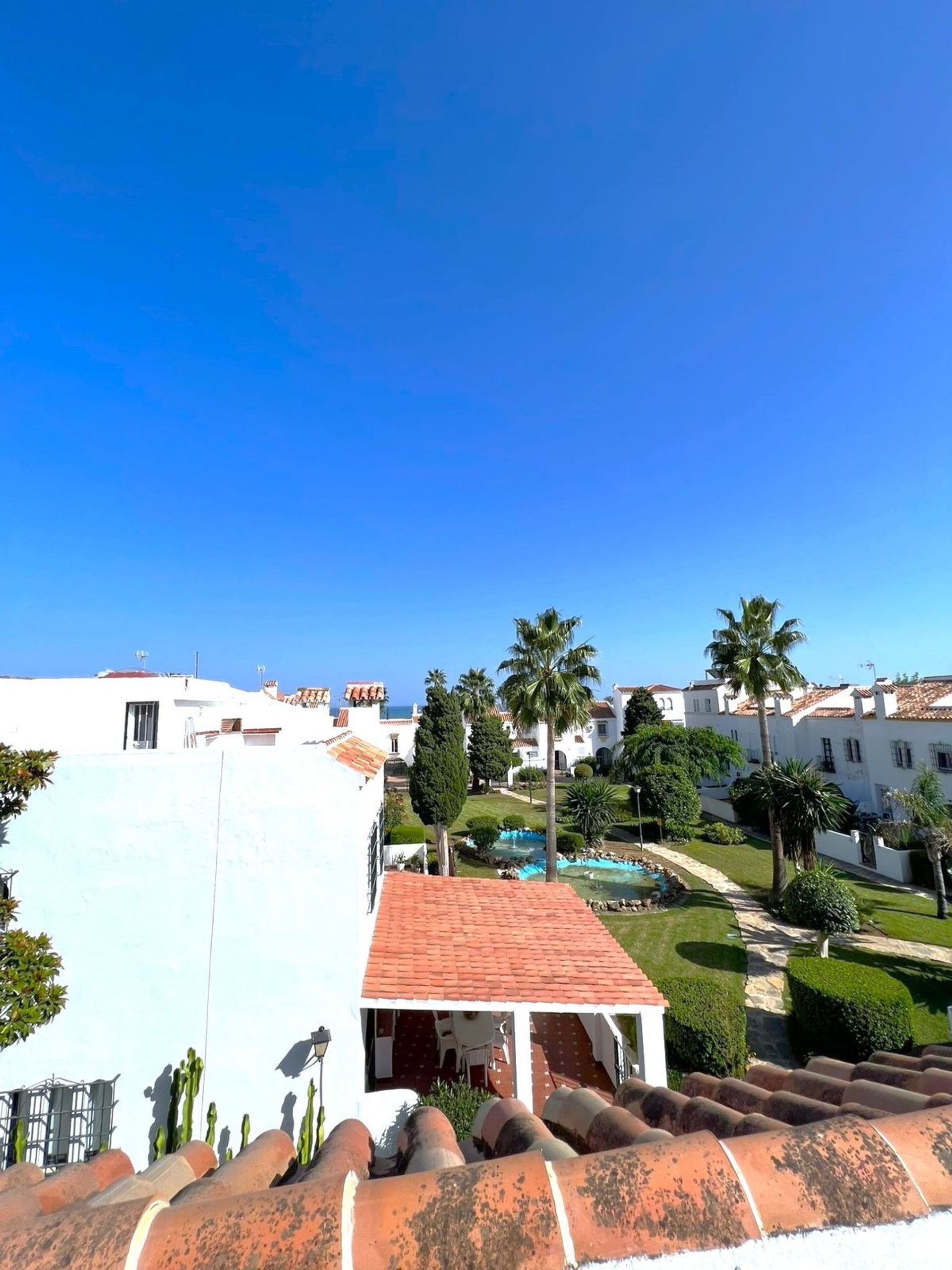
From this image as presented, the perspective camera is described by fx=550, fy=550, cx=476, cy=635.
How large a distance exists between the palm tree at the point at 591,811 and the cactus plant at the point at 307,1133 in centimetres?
2284

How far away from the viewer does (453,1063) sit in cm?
1175

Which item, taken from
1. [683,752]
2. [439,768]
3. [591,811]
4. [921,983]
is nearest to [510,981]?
[921,983]

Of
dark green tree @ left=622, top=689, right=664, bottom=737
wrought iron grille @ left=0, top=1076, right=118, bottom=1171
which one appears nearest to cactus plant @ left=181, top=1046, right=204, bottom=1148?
wrought iron grille @ left=0, top=1076, right=118, bottom=1171

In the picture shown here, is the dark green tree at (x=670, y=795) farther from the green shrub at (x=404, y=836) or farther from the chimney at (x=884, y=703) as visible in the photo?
the green shrub at (x=404, y=836)

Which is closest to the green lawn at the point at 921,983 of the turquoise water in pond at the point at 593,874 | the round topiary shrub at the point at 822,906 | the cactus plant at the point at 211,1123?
the round topiary shrub at the point at 822,906

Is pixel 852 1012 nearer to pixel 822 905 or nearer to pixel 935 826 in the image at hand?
pixel 822 905

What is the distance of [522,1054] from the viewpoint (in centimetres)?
876

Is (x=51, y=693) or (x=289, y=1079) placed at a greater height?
(x=51, y=693)

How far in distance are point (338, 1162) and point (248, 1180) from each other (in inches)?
19.9

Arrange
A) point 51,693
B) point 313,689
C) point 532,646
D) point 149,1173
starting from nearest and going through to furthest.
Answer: point 149,1173 < point 51,693 < point 532,646 < point 313,689

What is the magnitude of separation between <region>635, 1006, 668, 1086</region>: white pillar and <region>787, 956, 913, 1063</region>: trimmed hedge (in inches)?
201

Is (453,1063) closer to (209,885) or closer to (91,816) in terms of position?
(209,885)

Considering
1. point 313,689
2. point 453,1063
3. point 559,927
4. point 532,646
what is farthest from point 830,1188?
point 313,689

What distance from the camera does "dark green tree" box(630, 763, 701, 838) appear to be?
3005 cm
